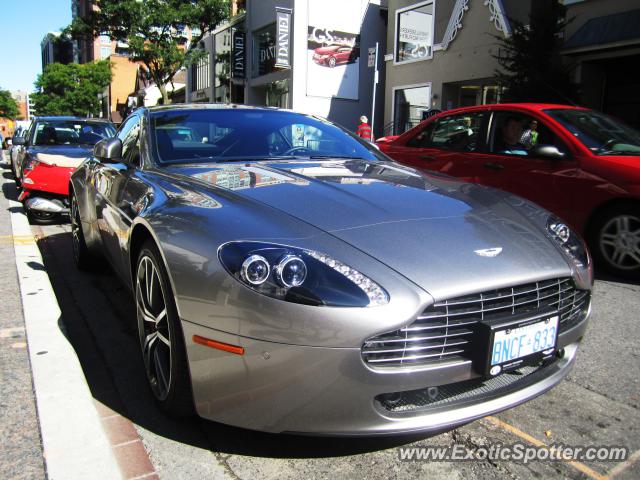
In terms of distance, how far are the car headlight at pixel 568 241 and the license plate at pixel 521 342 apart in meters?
0.43

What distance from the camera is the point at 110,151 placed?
140 inches

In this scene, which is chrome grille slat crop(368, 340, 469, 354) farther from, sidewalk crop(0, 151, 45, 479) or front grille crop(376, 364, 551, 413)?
sidewalk crop(0, 151, 45, 479)

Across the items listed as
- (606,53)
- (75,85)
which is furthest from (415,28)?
(75,85)

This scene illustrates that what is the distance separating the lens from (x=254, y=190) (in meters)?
2.47

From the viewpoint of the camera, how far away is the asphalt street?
202 cm

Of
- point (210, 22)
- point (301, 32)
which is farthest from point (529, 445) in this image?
point (210, 22)

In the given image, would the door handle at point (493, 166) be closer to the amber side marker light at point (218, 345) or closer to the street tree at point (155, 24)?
the amber side marker light at point (218, 345)

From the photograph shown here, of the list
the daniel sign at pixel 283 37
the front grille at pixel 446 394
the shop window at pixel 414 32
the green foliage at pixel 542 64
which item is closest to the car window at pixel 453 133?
the front grille at pixel 446 394

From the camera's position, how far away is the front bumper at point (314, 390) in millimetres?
1753

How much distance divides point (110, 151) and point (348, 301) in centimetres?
246

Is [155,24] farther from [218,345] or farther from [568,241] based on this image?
[218,345]

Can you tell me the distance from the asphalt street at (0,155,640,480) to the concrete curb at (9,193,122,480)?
66mm

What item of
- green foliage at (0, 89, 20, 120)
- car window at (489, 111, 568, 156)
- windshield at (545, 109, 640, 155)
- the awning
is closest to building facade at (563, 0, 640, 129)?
the awning

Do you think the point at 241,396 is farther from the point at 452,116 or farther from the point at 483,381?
the point at 452,116
